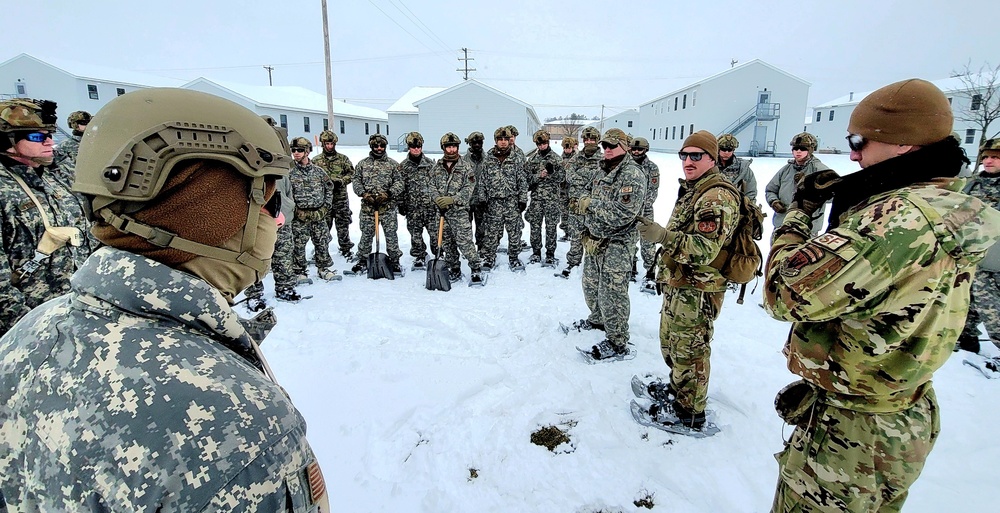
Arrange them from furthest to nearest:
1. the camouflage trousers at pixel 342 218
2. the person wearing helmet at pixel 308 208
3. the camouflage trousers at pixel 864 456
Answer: the camouflage trousers at pixel 342 218 < the person wearing helmet at pixel 308 208 < the camouflage trousers at pixel 864 456

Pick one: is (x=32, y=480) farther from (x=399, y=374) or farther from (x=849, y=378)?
(x=399, y=374)

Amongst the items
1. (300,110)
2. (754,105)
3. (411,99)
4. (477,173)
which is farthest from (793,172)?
(411,99)

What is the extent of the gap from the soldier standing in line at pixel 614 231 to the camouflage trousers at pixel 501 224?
326 cm

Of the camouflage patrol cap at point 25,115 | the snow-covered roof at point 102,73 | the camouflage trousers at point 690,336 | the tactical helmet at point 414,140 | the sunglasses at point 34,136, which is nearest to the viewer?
the camouflage patrol cap at point 25,115

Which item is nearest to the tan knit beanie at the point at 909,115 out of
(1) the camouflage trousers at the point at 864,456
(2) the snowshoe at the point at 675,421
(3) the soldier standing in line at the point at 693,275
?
(1) the camouflage trousers at the point at 864,456

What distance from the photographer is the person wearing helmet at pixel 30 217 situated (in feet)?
9.35

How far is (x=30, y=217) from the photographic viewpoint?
9.70ft

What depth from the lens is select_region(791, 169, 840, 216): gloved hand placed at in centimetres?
184

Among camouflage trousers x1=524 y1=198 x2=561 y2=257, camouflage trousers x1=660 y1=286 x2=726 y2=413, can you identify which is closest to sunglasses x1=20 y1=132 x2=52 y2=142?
camouflage trousers x1=660 y1=286 x2=726 y2=413

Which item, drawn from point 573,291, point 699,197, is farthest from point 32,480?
point 573,291

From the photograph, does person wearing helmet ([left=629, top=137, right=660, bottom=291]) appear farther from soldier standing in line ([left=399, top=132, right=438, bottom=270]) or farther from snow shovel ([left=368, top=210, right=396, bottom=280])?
snow shovel ([left=368, top=210, right=396, bottom=280])

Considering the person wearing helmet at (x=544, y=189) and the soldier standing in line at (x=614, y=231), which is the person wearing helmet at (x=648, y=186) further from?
the soldier standing in line at (x=614, y=231)

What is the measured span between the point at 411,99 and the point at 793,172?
108ft

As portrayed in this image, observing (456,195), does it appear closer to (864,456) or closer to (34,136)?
(34,136)
